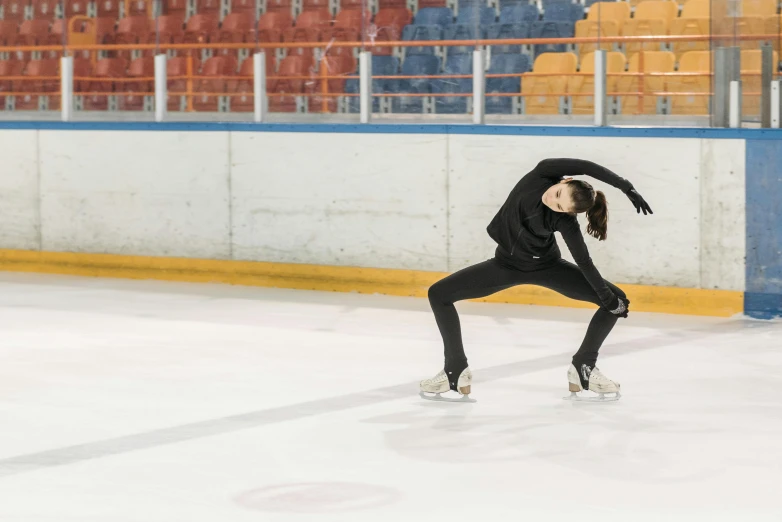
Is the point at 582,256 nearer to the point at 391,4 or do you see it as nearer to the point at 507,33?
the point at 507,33

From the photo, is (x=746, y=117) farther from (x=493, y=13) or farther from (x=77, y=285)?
(x=77, y=285)

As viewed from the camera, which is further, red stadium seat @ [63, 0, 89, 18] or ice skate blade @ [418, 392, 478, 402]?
red stadium seat @ [63, 0, 89, 18]

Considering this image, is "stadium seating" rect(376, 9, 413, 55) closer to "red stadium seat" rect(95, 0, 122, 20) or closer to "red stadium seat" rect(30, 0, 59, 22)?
"red stadium seat" rect(95, 0, 122, 20)

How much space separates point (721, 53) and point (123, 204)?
17.4 ft

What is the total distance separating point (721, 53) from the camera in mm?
9531

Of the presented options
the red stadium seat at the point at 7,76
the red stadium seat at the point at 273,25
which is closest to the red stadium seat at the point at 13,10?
the red stadium seat at the point at 7,76

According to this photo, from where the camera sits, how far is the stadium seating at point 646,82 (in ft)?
31.8

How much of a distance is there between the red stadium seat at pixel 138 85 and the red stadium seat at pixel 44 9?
3.26 feet

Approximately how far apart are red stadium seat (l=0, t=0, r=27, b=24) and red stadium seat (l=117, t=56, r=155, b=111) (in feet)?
4.27

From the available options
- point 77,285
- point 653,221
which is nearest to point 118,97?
point 77,285

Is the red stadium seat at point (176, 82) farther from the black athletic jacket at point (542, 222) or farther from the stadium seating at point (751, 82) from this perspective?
the black athletic jacket at point (542, 222)

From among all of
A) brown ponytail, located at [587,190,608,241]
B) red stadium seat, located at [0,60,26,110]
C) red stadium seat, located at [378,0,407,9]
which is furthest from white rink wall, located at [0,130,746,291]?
brown ponytail, located at [587,190,608,241]

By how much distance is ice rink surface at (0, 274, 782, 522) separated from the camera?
4.79 metres

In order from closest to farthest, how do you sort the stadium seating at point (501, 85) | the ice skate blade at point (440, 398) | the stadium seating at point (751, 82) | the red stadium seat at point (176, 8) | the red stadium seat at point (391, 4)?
the ice skate blade at point (440, 398), the stadium seating at point (751, 82), the stadium seating at point (501, 85), the red stadium seat at point (391, 4), the red stadium seat at point (176, 8)
